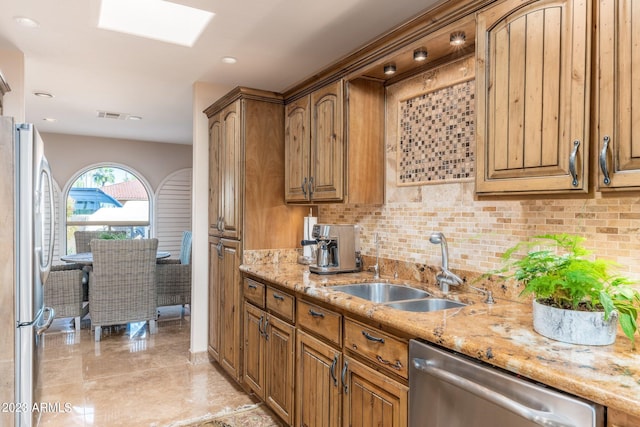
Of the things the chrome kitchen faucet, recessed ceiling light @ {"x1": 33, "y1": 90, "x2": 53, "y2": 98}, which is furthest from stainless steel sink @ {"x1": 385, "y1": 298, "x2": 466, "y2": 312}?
recessed ceiling light @ {"x1": 33, "y1": 90, "x2": 53, "y2": 98}

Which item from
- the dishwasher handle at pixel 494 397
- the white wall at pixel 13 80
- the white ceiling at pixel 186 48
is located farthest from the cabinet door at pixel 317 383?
the white wall at pixel 13 80

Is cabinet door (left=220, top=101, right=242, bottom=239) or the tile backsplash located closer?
the tile backsplash

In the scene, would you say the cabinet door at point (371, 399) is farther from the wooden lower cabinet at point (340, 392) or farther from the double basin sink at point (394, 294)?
the double basin sink at point (394, 294)

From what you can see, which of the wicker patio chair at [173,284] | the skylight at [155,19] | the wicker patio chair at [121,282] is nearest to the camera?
the skylight at [155,19]

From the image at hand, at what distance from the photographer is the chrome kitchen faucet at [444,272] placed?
2.09 m

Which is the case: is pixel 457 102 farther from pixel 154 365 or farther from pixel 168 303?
pixel 168 303

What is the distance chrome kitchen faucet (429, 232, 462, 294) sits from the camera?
6.85 ft

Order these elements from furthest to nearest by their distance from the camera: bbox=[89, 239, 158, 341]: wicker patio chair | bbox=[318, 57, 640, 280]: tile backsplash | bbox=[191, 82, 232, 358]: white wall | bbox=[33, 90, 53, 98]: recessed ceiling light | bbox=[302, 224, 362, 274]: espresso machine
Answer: bbox=[89, 239, 158, 341]: wicker patio chair
bbox=[33, 90, 53, 98]: recessed ceiling light
bbox=[191, 82, 232, 358]: white wall
bbox=[302, 224, 362, 274]: espresso machine
bbox=[318, 57, 640, 280]: tile backsplash

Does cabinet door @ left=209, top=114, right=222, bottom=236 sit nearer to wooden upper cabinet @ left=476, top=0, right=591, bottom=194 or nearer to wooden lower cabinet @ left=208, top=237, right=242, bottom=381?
wooden lower cabinet @ left=208, top=237, right=242, bottom=381

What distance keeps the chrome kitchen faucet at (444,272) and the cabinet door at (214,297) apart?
76.5 inches

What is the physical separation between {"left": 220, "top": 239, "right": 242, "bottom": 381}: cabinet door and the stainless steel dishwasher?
1836 millimetres

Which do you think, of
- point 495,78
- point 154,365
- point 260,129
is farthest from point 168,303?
point 495,78

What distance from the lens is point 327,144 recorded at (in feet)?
8.88

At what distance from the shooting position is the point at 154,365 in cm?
363
